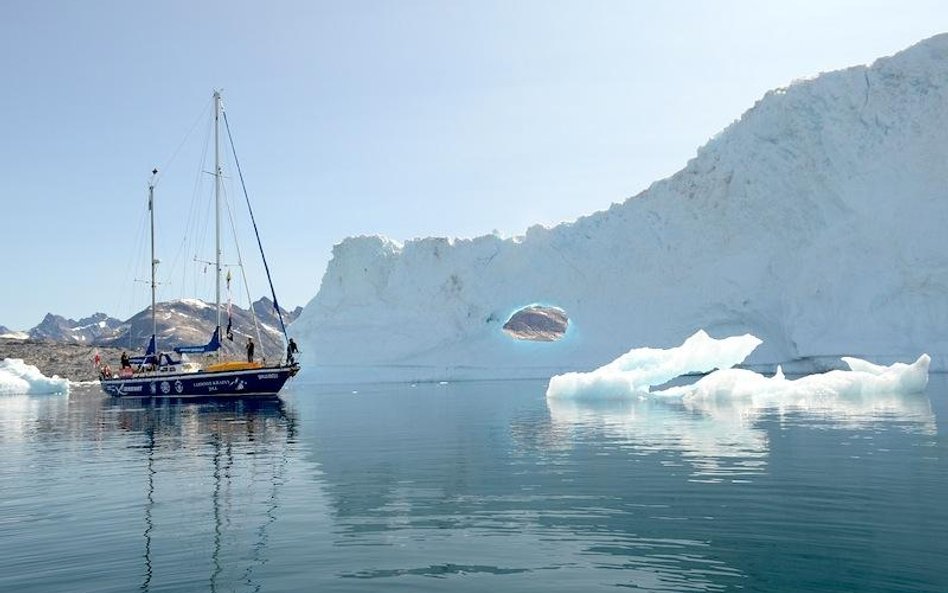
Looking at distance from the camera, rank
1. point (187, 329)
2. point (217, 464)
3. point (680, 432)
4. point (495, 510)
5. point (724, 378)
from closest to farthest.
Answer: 1. point (495, 510)
2. point (217, 464)
3. point (680, 432)
4. point (724, 378)
5. point (187, 329)

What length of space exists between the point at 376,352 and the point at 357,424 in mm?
33985

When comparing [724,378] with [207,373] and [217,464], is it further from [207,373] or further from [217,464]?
[207,373]

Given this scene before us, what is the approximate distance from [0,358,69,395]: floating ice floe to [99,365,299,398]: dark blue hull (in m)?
28.3

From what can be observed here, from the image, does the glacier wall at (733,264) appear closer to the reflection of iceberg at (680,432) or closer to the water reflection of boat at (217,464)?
the reflection of iceberg at (680,432)

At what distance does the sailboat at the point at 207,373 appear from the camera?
4109cm

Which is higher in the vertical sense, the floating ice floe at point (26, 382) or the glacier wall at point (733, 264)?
the glacier wall at point (733, 264)

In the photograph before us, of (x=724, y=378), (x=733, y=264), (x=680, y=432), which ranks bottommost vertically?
(x=680, y=432)

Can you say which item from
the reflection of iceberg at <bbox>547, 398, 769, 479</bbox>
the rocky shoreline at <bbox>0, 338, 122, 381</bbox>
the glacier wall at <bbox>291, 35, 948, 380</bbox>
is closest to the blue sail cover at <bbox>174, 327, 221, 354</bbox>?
the glacier wall at <bbox>291, 35, 948, 380</bbox>

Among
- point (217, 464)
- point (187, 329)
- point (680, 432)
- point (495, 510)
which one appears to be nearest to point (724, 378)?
point (680, 432)

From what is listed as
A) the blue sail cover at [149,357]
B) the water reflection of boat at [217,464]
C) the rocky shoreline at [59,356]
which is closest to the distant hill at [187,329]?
the rocky shoreline at [59,356]

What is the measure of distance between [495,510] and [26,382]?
7262 centimetres

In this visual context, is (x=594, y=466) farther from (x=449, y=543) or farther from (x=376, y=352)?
(x=376, y=352)

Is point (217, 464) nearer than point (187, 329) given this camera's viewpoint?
Yes

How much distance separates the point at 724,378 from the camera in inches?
1152
